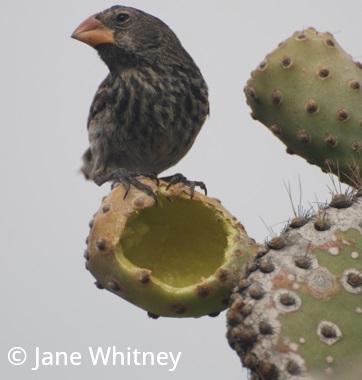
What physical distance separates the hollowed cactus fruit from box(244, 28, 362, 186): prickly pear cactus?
49cm

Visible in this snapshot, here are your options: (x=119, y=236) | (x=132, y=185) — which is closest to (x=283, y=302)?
(x=119, y=236)

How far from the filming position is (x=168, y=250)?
3041 millimetres

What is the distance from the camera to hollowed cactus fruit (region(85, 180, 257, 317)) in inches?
105

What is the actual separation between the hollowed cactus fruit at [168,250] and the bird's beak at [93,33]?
1.98 m

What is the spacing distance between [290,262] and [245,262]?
0.27m

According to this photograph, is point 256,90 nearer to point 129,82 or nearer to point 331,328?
point 331,328

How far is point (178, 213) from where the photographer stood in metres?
3.04

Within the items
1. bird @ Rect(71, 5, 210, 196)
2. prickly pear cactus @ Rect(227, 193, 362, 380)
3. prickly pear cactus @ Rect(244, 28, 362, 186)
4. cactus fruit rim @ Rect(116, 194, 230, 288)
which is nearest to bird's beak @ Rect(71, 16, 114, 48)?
bird @ Rect(71, 5, 210, 196)

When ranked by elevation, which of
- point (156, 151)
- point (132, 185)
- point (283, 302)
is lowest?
point (156, 151)

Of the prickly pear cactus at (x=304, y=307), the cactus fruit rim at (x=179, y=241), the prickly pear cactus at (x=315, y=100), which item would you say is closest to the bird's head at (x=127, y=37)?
the prickly pear cactus at (x=315, y=100)

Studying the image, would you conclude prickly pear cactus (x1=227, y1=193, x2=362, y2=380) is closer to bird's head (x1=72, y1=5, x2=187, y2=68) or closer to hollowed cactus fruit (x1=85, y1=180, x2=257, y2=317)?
hollowed cactus fruit (x1=85, y1=180, x2=257, y2=317)

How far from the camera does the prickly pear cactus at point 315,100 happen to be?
3.15 meters

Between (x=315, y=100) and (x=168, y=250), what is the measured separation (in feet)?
2.51

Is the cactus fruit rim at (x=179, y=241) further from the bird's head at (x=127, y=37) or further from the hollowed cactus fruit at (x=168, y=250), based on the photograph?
the bird's head at (x=127, y=37)
